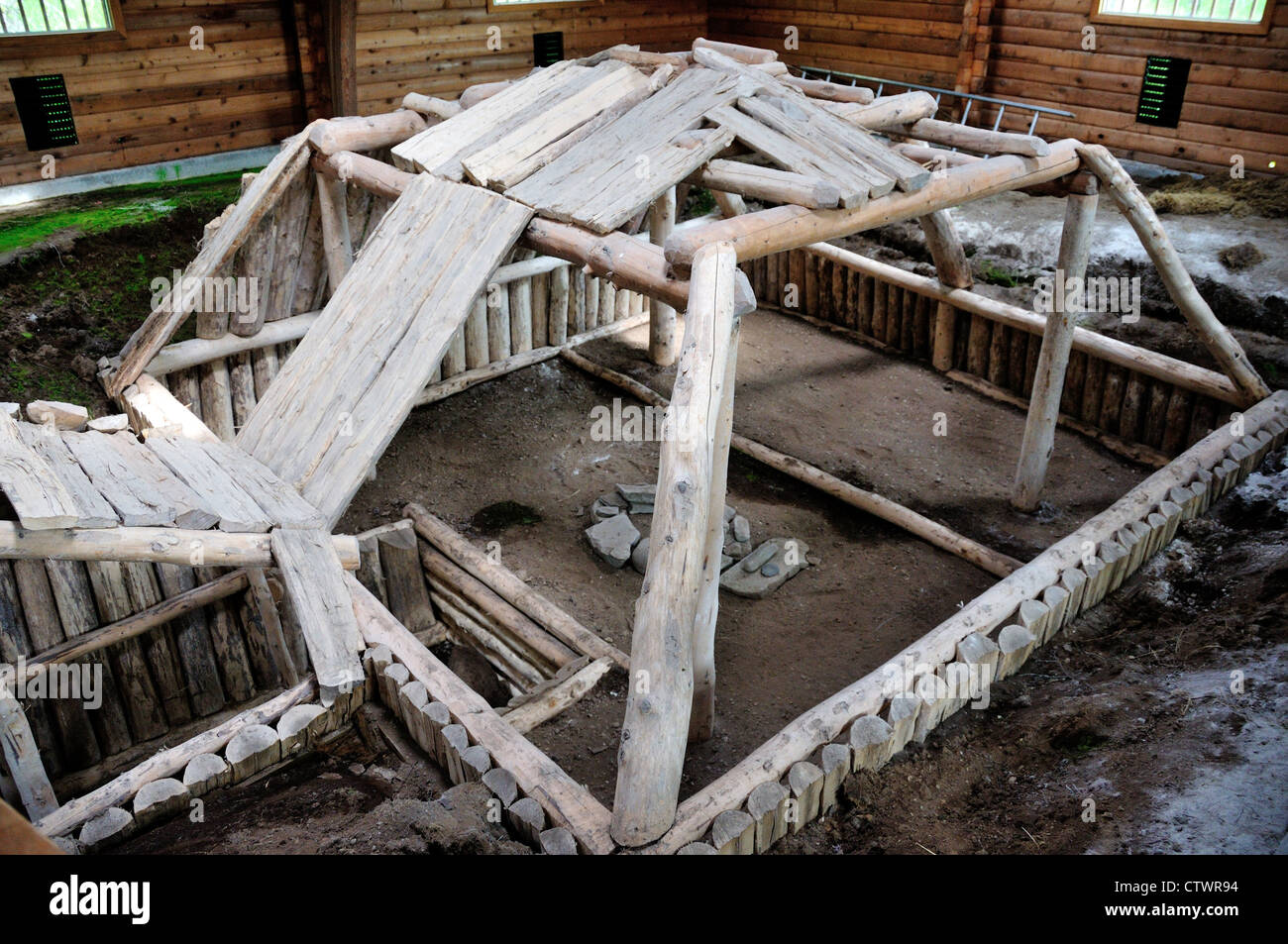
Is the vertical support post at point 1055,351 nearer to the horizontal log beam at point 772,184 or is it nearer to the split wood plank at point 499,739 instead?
the horizontal log beam at point 772,184

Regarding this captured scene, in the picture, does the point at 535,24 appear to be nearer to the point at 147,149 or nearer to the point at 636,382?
the point at 147,149

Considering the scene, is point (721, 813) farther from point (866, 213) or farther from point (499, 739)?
point (866, 213)

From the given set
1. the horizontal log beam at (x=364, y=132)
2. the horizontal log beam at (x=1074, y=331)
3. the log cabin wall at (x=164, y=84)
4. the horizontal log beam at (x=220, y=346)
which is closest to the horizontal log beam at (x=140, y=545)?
the horizontal log beam at (x=220, y=346)

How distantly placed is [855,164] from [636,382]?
3.78 m

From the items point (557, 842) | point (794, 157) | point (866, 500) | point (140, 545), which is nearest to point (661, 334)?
point (866, 500)

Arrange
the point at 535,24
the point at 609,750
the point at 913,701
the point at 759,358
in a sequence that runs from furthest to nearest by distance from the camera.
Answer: the point at 535,24, the point at 759,358, the point at 609,750, the point at 913,701

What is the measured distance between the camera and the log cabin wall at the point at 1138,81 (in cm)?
1052

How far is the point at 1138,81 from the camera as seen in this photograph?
11.5 m

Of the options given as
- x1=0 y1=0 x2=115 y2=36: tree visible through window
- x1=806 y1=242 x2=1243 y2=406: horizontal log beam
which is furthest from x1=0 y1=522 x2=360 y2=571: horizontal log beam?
x1=0 y1=0 x2=115 y2=36: tree visible through window

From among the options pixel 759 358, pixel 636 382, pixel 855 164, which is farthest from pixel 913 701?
pixel 759 358

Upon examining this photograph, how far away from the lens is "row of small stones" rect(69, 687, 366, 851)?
3.97 m

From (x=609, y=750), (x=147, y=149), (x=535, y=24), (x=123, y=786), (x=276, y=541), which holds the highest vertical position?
(x=535, y=24)

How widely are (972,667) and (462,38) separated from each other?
11.7m
